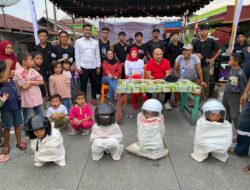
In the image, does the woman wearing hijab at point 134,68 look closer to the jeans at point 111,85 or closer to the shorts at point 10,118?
the jeans at point 111,85

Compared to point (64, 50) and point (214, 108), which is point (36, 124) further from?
point (64, 50)

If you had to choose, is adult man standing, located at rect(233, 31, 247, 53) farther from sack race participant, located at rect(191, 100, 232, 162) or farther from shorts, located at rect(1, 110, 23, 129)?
shorts, located at rect(1, 110, 23, 129)

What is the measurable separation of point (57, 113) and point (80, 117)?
A: 44cm

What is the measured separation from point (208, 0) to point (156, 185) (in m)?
6.09

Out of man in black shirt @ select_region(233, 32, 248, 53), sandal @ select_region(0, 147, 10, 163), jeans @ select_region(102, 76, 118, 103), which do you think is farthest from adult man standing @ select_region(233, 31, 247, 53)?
sandal @ select_region(0, 147, 10, 163)

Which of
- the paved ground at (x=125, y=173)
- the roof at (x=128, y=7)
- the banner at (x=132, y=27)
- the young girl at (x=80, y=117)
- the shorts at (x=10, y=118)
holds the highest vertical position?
the roof at (x=128, y=7)

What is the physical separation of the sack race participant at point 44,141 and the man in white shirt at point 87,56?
2.68m

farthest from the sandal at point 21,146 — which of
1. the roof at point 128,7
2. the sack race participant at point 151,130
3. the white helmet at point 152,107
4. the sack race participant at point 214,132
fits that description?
the roof at point 128,7

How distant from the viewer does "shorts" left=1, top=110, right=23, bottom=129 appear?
297 cm

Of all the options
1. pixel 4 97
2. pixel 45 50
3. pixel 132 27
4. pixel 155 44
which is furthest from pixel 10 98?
pixel 132 27

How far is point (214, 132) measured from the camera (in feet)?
9.01

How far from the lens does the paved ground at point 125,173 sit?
2.44 meters

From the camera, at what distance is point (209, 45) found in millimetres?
5363

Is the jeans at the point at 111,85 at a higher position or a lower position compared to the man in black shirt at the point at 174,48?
lower
